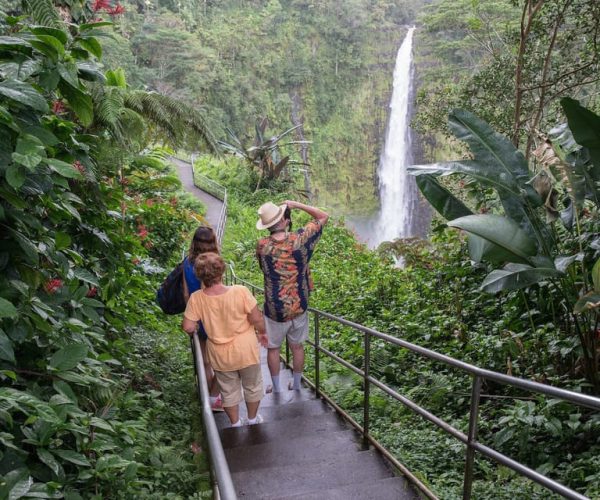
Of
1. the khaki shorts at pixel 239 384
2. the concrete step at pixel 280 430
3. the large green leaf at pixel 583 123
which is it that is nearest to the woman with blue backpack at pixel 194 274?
the khaki shorts at pixel 239 384

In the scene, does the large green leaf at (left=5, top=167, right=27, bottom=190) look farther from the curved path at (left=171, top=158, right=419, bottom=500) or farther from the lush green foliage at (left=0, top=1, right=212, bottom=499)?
the curved path at (left=171, top=158, right=419, bottom=500)

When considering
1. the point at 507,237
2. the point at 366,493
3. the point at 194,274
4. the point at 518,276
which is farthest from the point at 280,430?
the point at 507,237

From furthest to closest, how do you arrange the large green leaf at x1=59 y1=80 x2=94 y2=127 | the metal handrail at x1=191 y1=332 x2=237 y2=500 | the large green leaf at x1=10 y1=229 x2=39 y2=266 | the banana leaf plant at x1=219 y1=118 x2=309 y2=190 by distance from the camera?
1. the banana leaf plant at x1=219 y1=118 x2=309 y2=190
2. the large green leaf at x1=59 y1=80 x2=94 y2=127
3. the large green leaf at x1=10 y1=229 x2=39 y2=266
4. the metal handrail at x1=191 y1=332 x2=237 y2=500

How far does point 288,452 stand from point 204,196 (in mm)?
16797

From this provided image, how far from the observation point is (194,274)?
12.0 ft

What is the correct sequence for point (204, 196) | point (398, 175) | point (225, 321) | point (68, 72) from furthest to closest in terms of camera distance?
point (398, 175), point (204, 196), point (225, 321), point (68, 72)

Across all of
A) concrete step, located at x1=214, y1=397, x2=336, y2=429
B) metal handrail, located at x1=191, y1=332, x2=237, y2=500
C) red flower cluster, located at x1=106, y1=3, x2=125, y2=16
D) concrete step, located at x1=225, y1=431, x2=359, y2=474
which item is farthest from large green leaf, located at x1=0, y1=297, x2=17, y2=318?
concrete step, located at x1=214, y1=397, x2=336, y2=429

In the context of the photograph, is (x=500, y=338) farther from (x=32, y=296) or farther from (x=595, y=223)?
(x=32, y=296)

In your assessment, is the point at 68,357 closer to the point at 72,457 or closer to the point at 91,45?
the point at 72,457

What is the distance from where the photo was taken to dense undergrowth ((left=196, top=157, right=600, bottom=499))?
10.4 feet

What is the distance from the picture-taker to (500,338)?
181 inches

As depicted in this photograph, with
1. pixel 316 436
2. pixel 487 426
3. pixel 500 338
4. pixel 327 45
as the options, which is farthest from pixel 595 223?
pixel 327 45

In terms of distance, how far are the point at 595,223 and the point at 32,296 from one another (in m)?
4.10

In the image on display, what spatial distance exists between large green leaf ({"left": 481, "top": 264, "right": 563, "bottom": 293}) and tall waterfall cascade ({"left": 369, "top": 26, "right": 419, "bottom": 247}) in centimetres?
2383
